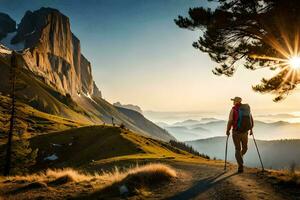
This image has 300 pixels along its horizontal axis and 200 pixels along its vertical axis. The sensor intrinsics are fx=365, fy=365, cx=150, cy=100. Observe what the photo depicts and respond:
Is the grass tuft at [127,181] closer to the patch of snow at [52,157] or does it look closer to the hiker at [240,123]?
the hiker at [240,123]

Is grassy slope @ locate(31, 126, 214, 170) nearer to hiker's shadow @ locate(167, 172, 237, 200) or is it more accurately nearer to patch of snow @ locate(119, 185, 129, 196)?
hiker's shadow @ locate(167, 172, 237, 200)

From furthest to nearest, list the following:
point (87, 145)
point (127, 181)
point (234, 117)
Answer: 1. point (87, 145)
2. point (234, 117)
3. point (127, 181)

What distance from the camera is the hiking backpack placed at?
57.6ft

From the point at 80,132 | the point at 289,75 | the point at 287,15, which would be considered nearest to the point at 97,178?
the point at 287,15

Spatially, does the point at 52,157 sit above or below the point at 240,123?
below

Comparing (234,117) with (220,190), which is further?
(234,117)

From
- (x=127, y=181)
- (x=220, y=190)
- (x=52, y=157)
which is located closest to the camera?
(x=220, y=190)

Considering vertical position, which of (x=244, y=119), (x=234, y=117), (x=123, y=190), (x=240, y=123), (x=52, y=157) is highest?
(x=234, y=117)

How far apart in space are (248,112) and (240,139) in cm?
137

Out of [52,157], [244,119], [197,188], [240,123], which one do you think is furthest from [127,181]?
[52,157]

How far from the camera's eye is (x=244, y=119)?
17547mm

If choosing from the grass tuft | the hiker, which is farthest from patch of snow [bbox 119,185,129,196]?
the hiker

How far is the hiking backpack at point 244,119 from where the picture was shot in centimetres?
1755

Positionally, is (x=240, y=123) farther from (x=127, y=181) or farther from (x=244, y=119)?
(x=127, y=181)
